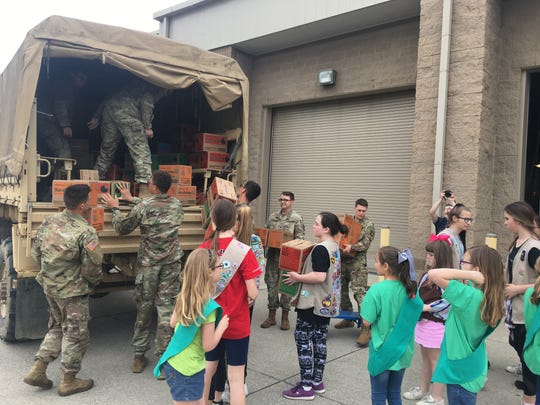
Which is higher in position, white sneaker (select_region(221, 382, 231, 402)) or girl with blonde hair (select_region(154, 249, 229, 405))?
girl with blonde hair (select_region(154, 249, 229, 405))

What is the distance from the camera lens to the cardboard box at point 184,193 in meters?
5.21

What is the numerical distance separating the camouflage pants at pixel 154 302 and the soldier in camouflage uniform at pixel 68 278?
0.52 meters

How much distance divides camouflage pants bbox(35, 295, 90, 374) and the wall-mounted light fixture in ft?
23.1

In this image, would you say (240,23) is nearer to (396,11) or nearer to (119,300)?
(396,11)

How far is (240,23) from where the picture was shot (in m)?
10.3

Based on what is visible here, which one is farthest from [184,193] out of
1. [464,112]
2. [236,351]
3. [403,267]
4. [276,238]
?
[464,112]

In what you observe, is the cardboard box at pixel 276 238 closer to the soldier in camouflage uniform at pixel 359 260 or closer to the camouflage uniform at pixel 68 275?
the soldier in camouflage uniform at pixel 359 260

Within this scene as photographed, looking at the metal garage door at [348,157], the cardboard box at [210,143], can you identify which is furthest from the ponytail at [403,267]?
the metal garage door at [348,157]

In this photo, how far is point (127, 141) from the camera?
5465 millimetres

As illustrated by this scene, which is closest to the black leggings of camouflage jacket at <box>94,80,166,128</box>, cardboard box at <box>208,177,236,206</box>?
cardboard box at <box>208,177,236,206</box>

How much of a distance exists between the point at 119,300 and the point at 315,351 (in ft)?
13.1

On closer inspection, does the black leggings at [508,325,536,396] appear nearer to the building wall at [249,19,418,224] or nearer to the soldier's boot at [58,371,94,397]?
the soldier's boot at [58,371,94,397]

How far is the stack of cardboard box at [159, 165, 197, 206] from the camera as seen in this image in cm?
522

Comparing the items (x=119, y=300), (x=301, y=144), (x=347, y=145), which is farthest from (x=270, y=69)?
(x=119, y=300)
